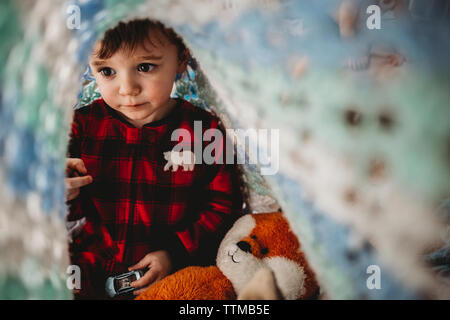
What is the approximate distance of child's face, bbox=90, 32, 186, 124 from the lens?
548 mm

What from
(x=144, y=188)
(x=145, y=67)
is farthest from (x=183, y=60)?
(x=144, y=188)

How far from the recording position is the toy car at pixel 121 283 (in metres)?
0.58

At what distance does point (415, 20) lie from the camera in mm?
473

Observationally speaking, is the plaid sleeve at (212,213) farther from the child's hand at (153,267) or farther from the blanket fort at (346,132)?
the blanket fort at (346,132)

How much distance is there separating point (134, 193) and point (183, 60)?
0.22 meters

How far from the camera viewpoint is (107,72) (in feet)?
1.86

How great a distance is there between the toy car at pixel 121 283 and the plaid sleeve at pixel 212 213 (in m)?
0.07

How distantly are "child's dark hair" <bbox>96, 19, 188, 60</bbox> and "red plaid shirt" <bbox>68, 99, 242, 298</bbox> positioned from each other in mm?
98

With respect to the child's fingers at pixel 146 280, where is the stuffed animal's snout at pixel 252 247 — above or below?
above
